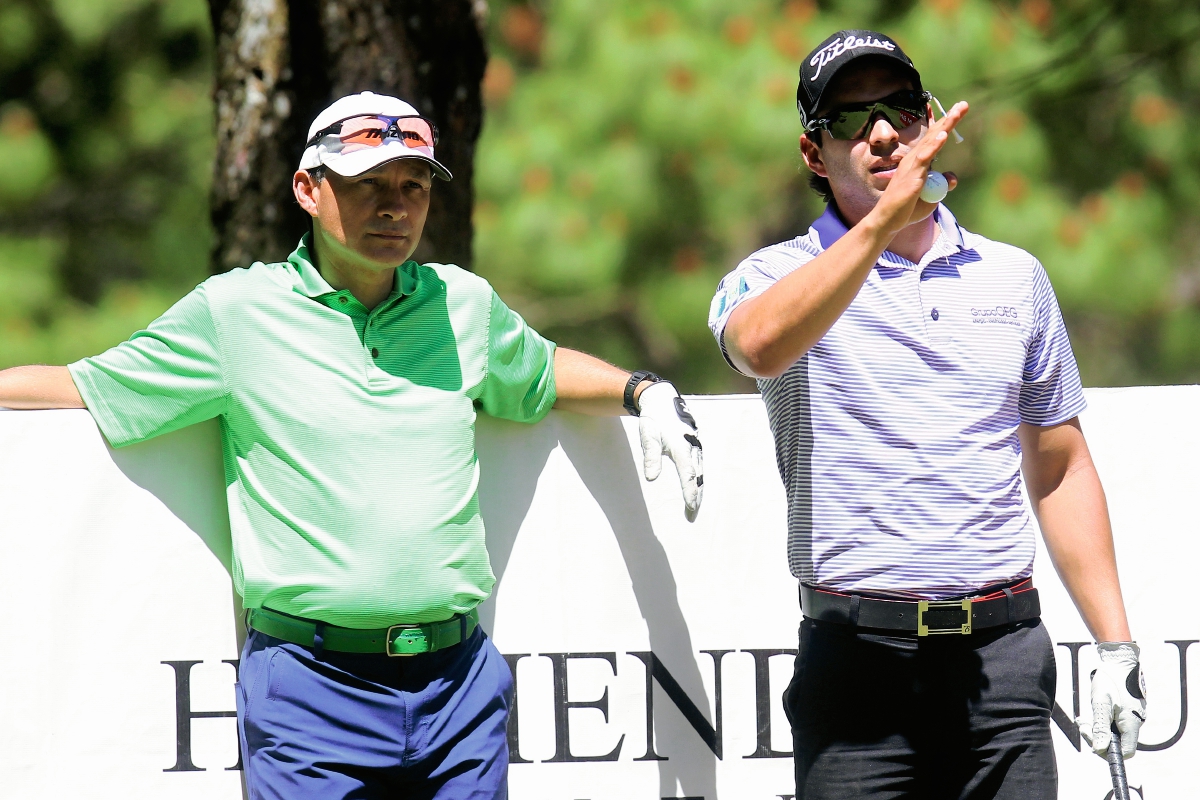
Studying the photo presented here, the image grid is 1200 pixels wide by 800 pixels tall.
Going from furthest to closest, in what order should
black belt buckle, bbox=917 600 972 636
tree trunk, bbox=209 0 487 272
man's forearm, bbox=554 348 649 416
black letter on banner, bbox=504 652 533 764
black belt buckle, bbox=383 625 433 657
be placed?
tree trunk, bbox=209 0 487 272 < black letter on banner, bbox=504 652 533 764 < man's forearm, bbox=554 348 649 416 < black belt buckle, bbox=383 625 433 657 < black belt buckle, bbox=917 600 972 636

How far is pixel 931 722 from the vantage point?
2127mm

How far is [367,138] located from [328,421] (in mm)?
535

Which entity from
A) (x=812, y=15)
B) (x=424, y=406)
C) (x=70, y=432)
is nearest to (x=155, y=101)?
(x=812, y=15)

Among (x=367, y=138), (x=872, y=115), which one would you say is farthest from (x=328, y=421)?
(x=872, y=115)

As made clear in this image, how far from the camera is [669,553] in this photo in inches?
111

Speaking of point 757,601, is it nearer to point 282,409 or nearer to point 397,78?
point 282,409

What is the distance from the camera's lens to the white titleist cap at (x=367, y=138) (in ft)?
7.84

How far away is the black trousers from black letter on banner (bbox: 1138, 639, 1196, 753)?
0.84m

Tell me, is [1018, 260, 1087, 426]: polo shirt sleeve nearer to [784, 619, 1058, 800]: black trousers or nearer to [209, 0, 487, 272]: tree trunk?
[784, 619, 1058, 800]: black trousers

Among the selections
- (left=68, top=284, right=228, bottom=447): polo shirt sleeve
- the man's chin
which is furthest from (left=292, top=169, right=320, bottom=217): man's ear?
(left=68, top=284, right=228, bottom=447): polo shirt sleeve

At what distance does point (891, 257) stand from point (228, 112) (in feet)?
6.92

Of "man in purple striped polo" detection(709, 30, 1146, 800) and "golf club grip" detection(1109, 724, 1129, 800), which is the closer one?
"man in purple striped polo" detection(709, 30, 1146, 800)

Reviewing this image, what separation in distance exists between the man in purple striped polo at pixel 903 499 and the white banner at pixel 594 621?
61cm

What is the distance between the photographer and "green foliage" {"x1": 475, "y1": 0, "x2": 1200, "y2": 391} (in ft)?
19.0
